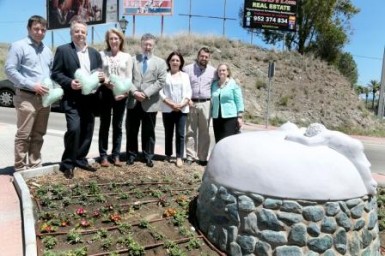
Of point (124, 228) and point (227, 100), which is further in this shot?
point (227, 100)

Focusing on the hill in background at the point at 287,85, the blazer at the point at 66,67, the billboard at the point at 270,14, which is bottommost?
the hill in background at the point at 287,85

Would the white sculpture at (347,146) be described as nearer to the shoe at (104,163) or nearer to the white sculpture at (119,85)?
the white sculpture at (119,85)

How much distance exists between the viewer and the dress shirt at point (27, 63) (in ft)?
18.2

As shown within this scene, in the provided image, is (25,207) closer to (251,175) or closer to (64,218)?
(64,218)

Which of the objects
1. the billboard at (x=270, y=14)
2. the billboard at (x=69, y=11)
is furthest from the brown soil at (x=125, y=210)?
the billboard at (x=69, y=11)

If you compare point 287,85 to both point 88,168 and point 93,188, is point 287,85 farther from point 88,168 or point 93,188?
point 93,188

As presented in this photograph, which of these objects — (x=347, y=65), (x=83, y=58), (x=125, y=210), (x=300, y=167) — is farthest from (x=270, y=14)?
(x=300, y=167)

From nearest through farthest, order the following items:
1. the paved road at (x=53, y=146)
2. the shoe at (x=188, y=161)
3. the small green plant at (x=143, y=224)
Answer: the small green plant at (x=143, y=224)
the shoe at (x=188, y=161)
the paved road at (x=53, y=146)

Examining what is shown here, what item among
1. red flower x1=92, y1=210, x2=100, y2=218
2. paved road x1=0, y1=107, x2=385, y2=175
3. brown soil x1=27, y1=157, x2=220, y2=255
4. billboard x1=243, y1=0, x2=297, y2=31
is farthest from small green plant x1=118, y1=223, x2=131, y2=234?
billboard x1=243, y1=0, x2=297, y2=31

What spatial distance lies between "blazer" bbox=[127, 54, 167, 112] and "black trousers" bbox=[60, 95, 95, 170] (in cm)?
71

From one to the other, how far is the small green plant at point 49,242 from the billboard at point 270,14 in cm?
2669

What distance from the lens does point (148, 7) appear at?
31.7 meters

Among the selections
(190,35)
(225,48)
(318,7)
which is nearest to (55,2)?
(190,35)

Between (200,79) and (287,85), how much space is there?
22104 millimetres
